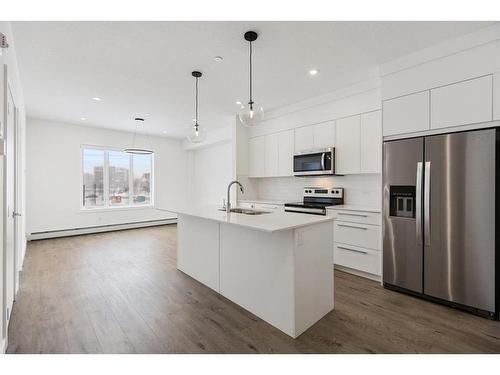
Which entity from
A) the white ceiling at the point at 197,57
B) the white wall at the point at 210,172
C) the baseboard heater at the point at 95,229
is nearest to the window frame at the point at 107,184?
the baseboard heater at the point at 95,229

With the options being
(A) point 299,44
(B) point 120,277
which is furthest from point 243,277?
(A) point 299,44

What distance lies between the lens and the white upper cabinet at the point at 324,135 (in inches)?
165

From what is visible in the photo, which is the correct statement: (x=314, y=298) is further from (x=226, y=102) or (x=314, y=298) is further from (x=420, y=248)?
(x=226, y=102)

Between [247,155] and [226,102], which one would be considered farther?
[247,155]

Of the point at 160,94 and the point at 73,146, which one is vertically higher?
the point at 160,94

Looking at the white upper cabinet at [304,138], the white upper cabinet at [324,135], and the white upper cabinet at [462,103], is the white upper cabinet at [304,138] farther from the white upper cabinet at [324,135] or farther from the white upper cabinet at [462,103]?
the white upper cabinet at [462,103]

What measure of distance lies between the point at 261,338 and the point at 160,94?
148 inches

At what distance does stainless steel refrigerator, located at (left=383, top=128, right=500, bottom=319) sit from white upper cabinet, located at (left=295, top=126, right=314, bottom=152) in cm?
159

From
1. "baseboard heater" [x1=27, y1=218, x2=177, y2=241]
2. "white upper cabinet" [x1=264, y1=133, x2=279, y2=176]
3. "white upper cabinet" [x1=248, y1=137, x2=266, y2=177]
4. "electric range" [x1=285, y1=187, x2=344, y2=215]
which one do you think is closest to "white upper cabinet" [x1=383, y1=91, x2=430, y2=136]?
"electric range" [x1=285, y1=187, x2=344, y2=215]

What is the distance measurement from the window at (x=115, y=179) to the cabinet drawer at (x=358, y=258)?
5.78m

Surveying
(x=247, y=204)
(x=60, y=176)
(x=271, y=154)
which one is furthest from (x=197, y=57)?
(x=60, y=176)

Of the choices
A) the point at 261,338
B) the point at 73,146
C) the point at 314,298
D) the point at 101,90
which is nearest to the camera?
the point at 261,338

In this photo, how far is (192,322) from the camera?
231 cm
